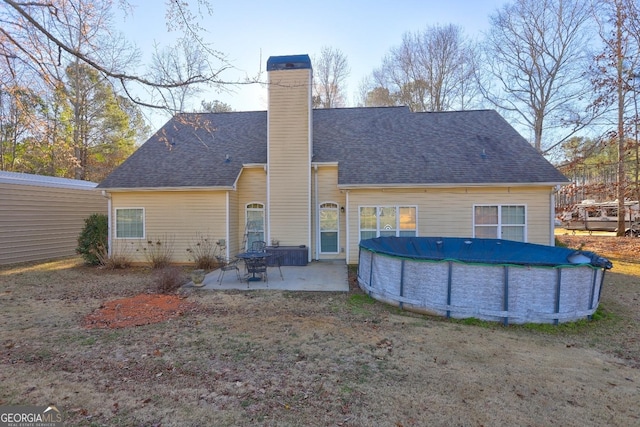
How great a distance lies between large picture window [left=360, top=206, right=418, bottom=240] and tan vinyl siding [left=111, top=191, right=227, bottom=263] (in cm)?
495

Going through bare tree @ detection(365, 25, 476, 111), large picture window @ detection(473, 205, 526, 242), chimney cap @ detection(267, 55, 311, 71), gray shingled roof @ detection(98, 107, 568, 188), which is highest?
bare tree @ detection(365, 25, 476, 111)

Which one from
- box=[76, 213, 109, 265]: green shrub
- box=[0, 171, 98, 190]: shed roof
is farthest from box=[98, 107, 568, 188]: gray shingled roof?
box=[0, 171, 98, 190]: shed roof

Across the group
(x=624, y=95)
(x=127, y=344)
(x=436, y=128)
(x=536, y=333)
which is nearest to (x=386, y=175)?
(x=436, y=128)

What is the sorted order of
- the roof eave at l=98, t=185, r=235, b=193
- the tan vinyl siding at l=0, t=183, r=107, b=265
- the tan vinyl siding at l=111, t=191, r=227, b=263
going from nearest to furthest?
the roof eave at l=98, t=185, r=235, b=193
the tan vinyl siding at l=111, t=191, r=227, b=263
the tan vinyl siding at l=0, t=183, r=107, b=265

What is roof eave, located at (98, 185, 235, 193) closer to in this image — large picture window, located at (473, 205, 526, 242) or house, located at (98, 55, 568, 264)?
house, located at (98, 55, 568, 264)

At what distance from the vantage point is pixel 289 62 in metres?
11.9

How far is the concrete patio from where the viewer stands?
8.09 m

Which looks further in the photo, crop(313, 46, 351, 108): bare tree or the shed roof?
crop(313, 46, 351, 108): bare tree

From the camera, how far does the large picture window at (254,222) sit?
487 inches

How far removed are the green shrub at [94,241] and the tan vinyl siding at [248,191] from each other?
4.64m

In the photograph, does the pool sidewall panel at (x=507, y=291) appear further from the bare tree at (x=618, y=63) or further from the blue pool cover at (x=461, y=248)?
the bare tree at (x=618, y=63)

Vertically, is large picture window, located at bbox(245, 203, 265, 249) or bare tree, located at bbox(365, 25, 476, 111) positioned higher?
bare tree, located at bbox(365, 25, 476, 111)

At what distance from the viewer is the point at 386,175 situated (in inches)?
435

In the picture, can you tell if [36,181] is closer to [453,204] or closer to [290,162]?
[290,162]
